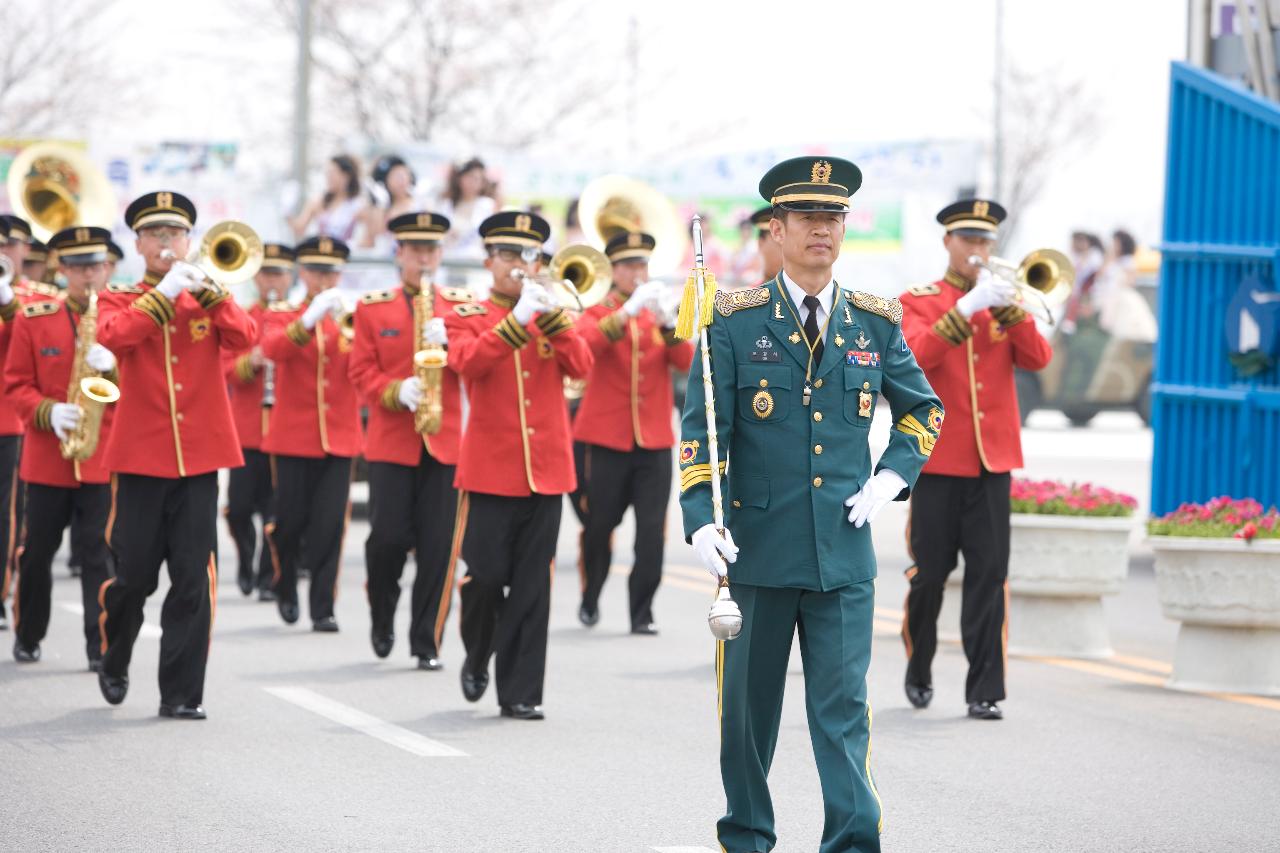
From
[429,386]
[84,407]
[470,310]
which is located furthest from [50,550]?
[470,310]

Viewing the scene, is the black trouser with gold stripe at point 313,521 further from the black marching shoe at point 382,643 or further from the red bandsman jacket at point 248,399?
the black marching shoe at point 382,643

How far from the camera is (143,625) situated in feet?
38.6

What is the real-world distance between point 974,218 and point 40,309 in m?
4.89

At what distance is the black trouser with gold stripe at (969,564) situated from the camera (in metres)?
9.09

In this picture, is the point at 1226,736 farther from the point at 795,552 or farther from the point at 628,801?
the point at 795,552

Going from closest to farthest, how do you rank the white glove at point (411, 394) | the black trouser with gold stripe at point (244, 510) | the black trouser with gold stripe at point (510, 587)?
1. the black trouser with gold stripe at point (510, 587)
2. the white glove at point (411, 394)
3. the black trouser with gold stripe at point (244, 510)

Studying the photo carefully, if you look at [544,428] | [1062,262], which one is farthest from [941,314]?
[544,428]

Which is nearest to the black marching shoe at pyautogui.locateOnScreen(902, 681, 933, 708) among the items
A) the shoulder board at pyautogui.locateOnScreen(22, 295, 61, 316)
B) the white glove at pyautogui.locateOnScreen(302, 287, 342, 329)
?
the white glove at pyautogui.locateOnScreen(302, 287, 342, 329)

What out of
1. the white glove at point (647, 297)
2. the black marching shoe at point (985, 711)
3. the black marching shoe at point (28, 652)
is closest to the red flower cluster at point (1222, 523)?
the black marching shoe at point (985, 711)

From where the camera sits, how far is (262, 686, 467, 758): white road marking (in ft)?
27.3

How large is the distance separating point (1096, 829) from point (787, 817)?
1051mm

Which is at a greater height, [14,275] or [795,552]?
[14,275]

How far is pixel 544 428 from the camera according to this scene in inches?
366

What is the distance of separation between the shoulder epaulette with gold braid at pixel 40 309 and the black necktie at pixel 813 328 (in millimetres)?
5941
